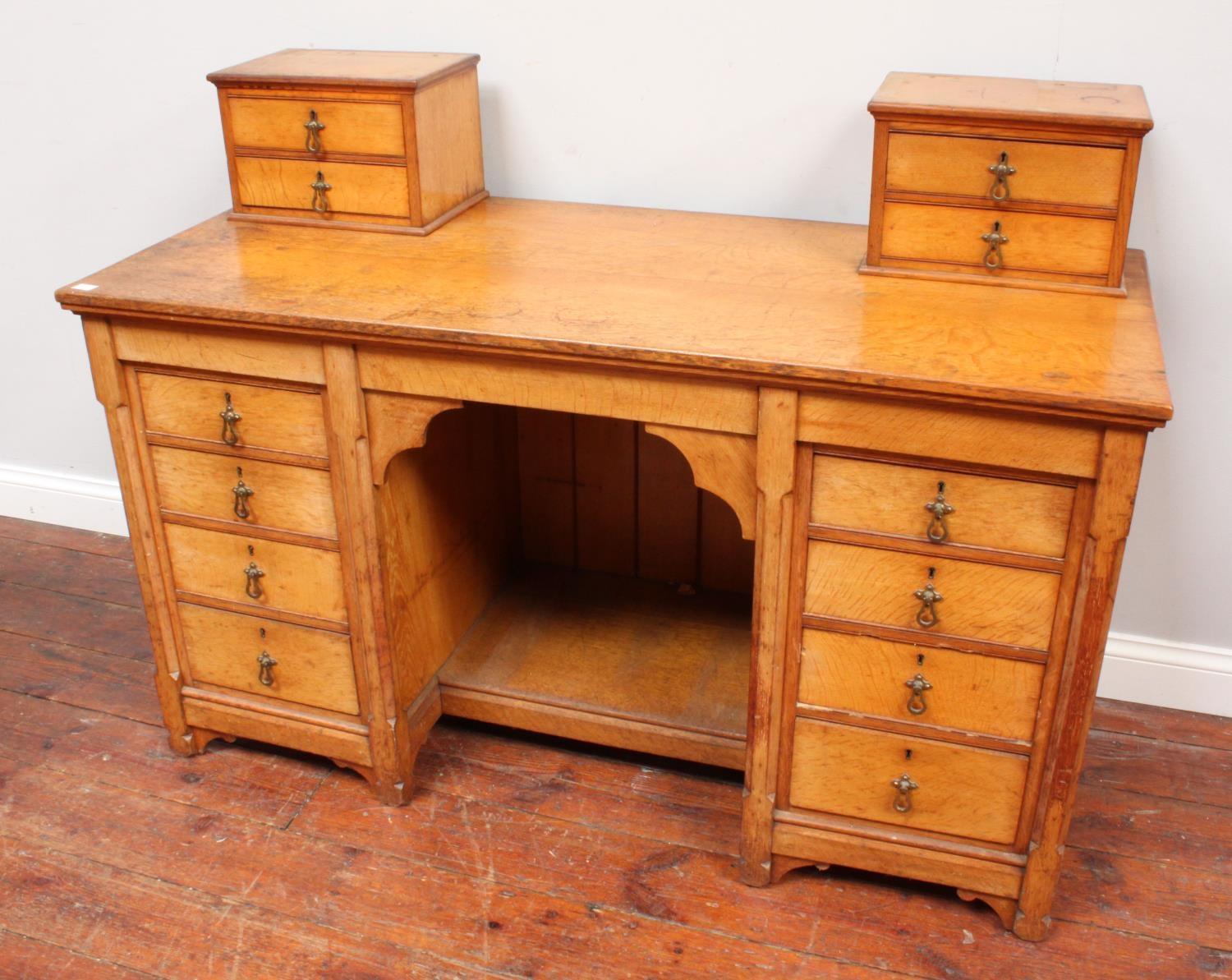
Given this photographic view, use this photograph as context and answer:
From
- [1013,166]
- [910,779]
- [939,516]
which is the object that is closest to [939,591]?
[939,516]

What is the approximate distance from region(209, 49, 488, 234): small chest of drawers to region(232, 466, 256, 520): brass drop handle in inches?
19.6

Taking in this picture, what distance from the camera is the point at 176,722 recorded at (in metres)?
2.38

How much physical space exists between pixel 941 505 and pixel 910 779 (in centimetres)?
48

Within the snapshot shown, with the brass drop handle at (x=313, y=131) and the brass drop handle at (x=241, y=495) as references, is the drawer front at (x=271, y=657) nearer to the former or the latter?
the brass drop handle at (x=241, y=495)

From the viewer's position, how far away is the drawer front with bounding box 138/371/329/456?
2.01 meters

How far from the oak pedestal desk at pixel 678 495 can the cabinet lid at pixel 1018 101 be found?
26cm

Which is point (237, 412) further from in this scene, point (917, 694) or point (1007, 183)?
point (1007, 183)

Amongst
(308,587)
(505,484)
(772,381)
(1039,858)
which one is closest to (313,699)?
(308,587)

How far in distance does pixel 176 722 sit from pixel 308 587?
0.46 meters

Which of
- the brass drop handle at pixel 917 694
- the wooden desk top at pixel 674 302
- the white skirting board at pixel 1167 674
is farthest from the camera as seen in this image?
the white skirting board at pixel 1167 674

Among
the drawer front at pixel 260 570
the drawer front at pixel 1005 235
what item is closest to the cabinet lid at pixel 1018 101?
the drawer front at pixel 1005 235

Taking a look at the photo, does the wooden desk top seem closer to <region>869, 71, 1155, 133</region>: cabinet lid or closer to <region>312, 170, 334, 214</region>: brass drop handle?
<region>312, 170, 334, 214</region>: brass drop handle

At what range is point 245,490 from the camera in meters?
2.11

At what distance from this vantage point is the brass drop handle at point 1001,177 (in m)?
1.90
